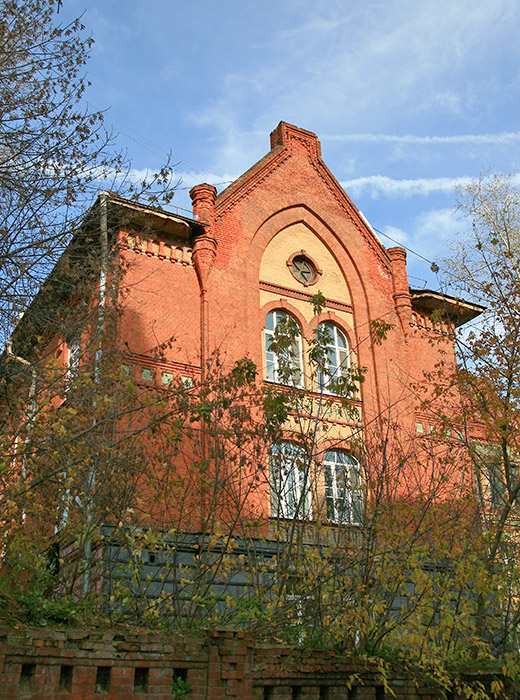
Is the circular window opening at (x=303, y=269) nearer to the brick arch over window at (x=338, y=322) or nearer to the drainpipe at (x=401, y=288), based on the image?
the brick arch over window at (x=338, y=322)

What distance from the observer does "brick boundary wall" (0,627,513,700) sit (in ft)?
20.1

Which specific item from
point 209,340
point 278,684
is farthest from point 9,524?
point 209,340

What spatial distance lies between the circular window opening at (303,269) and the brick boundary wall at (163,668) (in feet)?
41.5

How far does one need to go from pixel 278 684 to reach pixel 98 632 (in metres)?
2.07

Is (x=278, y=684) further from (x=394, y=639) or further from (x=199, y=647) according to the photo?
(x=394, y=639)

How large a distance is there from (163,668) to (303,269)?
14.5m

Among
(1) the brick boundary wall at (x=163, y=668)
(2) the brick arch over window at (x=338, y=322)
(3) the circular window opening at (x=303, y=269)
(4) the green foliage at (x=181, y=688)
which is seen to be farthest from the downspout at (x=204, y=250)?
(4) the green foliage at (x=181, y=688)

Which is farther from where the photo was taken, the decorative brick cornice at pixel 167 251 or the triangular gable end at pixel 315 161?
the triangular gable end at pixel 315 161

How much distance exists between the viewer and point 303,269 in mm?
20125

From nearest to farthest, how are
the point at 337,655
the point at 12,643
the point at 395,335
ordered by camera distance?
the point at 12,643 → the point at 337,655 → the point at 395,335

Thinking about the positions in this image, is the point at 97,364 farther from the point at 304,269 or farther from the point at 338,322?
the point at 304,269

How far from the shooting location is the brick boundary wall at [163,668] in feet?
20.1

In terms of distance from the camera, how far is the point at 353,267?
21.0 meters

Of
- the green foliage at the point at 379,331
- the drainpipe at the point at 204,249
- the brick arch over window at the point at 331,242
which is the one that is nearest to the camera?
the green foliage at the point at 379,331
